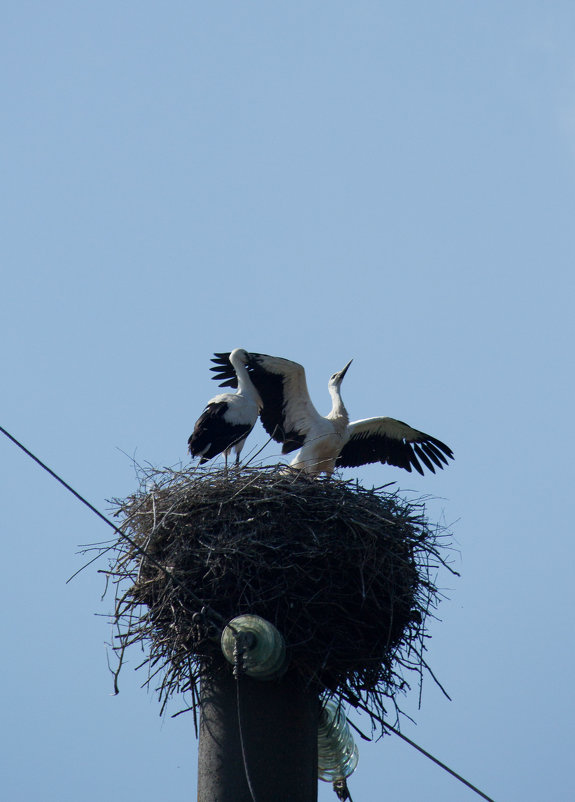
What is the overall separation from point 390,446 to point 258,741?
466 cm

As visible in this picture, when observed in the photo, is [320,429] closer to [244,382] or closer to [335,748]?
[244,382]

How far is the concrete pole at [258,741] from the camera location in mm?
6215

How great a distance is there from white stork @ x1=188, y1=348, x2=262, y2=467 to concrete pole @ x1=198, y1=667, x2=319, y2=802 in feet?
10.4

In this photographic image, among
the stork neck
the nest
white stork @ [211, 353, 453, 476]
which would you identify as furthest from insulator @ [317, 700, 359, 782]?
the stork neck

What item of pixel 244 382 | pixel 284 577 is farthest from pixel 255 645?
pixel 244 382

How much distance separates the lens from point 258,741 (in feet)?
20.6

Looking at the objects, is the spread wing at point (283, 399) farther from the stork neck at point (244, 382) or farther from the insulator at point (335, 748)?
the insulator at point (335, 748)

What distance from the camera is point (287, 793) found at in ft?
20.3

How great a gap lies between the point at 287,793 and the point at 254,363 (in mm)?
4406

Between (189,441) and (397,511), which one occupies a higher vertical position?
(189,441)

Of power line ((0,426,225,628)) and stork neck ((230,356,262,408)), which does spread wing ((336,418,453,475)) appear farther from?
power line ((0,426,225,628))

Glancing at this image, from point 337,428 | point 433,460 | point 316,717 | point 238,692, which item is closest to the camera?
point 238,692

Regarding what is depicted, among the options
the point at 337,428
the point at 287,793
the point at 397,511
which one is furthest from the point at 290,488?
the point at 337,428

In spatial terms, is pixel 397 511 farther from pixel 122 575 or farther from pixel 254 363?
pixel 254 363
